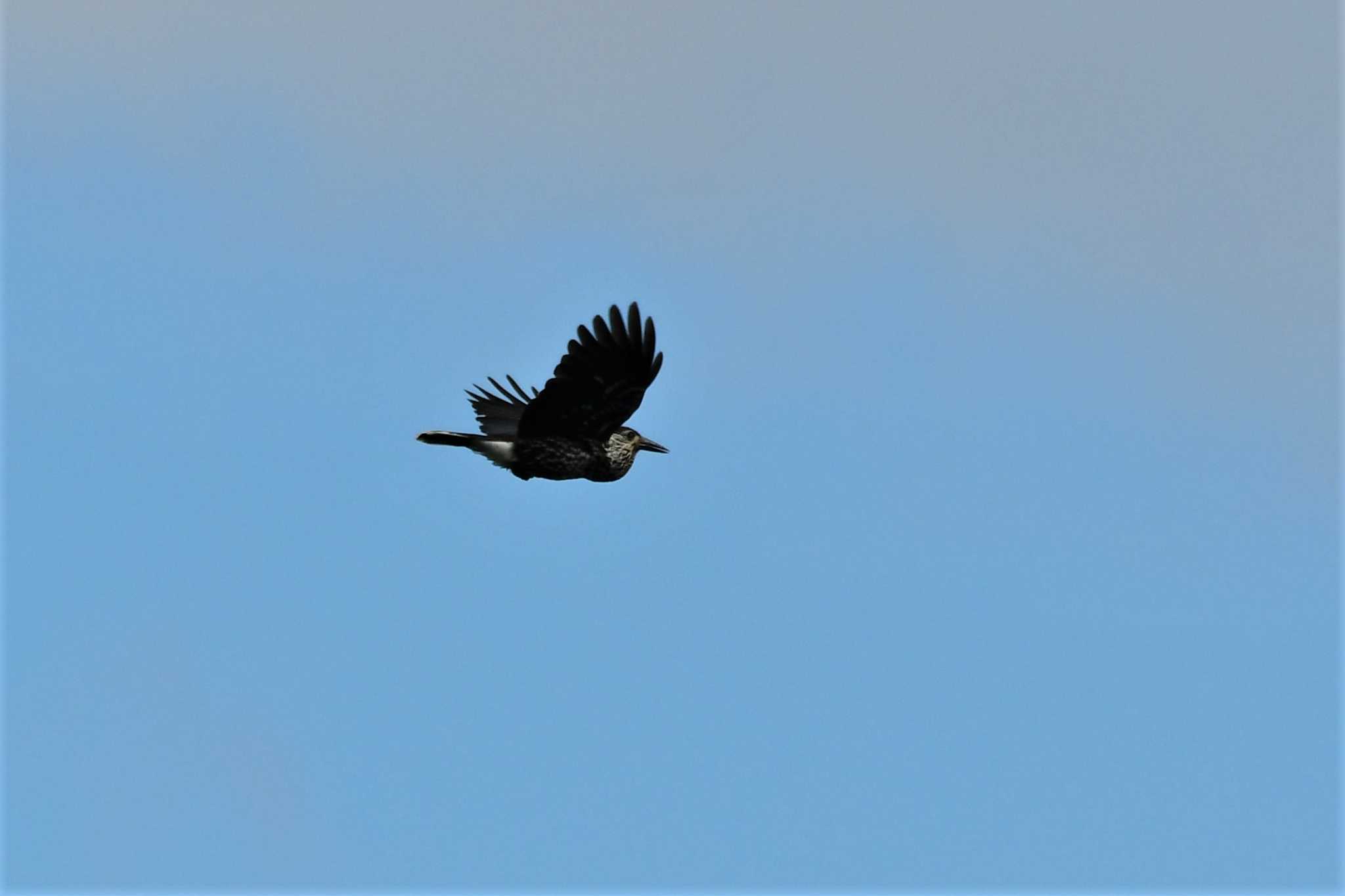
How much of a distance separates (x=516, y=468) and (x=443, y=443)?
3.65ft

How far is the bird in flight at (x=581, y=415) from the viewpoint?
100 feet

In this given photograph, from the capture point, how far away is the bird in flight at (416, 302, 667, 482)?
30.5m

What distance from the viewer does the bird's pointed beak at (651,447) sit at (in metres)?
33.1

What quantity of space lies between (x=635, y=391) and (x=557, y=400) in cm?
111

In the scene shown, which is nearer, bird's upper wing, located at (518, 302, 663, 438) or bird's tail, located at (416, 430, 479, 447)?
bird's upper wing, located at (518, 302, 663, 438)

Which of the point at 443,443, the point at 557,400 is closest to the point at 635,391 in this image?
the point at 557,400

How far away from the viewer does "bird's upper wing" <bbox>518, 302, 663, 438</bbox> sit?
3044 cm

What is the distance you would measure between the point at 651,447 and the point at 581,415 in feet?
6.38

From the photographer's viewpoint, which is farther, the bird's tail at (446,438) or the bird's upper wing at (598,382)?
the bird's tail at (446,438)

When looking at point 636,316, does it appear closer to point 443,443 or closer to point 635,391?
point 635,391

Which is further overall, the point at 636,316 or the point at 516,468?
the point at 516,468

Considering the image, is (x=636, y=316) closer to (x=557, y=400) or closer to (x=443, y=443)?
(x=557, y=400)

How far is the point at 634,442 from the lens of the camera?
108 ft

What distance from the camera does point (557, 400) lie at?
31297mm
